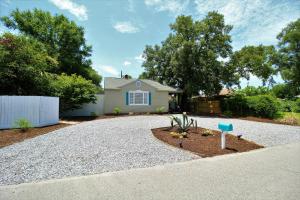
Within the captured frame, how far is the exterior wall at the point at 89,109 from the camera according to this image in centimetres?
1766

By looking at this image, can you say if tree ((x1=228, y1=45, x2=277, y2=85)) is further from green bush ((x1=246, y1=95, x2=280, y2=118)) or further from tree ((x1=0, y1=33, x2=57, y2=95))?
tree ((x1=0, y1=33, x2=57, y2=95))

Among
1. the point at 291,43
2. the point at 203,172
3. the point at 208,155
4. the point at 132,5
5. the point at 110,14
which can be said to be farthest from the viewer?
the point at 291,43

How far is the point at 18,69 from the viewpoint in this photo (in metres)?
12.3

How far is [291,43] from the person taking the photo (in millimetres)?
33594

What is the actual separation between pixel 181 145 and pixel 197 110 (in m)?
18.7

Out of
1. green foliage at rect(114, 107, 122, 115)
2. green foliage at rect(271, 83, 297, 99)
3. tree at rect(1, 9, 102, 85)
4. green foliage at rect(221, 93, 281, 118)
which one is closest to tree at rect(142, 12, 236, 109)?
green foliage at rect(221, 93, 281, 118)

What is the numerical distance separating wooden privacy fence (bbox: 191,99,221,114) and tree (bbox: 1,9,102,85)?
1890cm

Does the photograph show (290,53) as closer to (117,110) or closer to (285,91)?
(285,91)

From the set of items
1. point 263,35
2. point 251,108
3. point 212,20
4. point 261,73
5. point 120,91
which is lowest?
point 251,108

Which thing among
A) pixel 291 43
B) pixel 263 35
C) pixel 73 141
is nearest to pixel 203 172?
pixel 73 141

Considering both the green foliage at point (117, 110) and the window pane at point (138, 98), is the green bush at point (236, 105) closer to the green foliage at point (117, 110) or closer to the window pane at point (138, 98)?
the window pane at point (138, 98)

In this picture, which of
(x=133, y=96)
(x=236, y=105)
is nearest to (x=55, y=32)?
(x=133, y=96)

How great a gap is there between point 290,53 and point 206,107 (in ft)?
77.2

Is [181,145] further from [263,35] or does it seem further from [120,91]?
[263,35]
